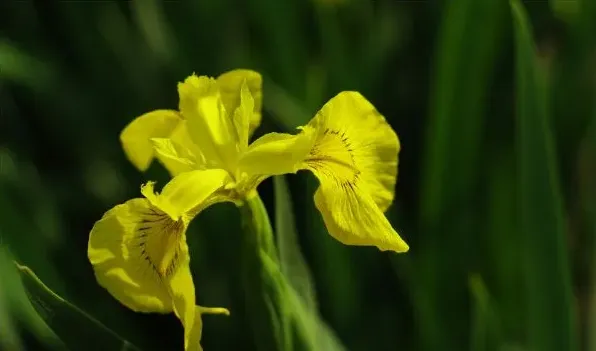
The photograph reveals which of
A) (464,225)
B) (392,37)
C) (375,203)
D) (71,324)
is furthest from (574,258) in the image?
(71,324)

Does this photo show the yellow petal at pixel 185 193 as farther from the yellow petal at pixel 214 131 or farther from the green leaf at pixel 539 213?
the green leaf at pixel 539 213

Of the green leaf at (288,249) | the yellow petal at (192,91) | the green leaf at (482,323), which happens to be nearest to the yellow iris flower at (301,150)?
the yellow petal at (192,91)

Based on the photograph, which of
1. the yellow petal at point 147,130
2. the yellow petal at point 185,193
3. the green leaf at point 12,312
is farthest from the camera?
the green leaf at point 12,312

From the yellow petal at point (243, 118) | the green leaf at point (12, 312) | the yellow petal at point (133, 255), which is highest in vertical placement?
the yellow petal at point (243, 118)

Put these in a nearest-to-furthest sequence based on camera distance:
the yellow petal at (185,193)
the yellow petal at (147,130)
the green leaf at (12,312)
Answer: the yellow petal at (185,193), the yellow petal at (147,130), the green leaf at (12,312)

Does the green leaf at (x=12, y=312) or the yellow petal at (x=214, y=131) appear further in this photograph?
the green leaf at (x=12, y=312)

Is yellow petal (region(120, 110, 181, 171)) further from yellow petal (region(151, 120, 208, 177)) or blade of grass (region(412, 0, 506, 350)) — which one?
blade of grass (region(412, 0, 506, 350))

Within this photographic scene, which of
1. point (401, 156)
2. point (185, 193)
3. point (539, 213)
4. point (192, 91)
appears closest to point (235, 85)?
point (192, 91)

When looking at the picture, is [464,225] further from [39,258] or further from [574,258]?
[39,258]
